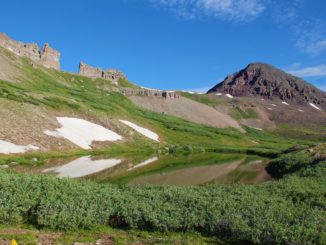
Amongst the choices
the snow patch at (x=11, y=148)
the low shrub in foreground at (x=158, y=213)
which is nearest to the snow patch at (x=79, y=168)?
the snow patch at (x=11, y=148)

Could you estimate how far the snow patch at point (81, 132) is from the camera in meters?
77.6

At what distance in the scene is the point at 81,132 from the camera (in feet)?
279

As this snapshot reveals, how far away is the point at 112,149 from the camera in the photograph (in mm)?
83125

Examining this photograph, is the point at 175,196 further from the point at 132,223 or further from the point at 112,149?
the point at 112,149

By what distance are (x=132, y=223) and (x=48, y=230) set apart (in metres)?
4.58

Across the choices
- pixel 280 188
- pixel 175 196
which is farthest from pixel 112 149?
pixel 175 196

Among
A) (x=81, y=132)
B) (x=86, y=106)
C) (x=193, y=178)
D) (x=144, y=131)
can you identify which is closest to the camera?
(x=193, y=178)

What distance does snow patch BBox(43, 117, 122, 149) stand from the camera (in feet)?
255

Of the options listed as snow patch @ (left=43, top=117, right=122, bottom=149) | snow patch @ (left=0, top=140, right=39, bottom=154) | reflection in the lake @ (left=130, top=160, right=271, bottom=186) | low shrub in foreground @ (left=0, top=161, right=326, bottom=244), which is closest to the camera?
low shrub in foreground @ (left=0, top=161, right=326, bottom=244)

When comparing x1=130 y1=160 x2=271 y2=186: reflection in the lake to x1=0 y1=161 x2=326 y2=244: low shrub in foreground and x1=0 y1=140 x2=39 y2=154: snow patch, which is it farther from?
x1=0 y1=140 x2=39 y2=154: snow patch

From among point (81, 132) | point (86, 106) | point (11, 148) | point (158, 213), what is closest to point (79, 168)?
point (11, 148)

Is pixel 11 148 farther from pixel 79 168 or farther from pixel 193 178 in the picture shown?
pixel 193 178

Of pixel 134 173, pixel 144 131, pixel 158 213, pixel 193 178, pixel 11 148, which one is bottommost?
pixel 158 213

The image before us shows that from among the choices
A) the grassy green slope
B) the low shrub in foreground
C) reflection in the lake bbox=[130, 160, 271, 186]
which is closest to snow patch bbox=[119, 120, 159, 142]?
the grassy green slope
